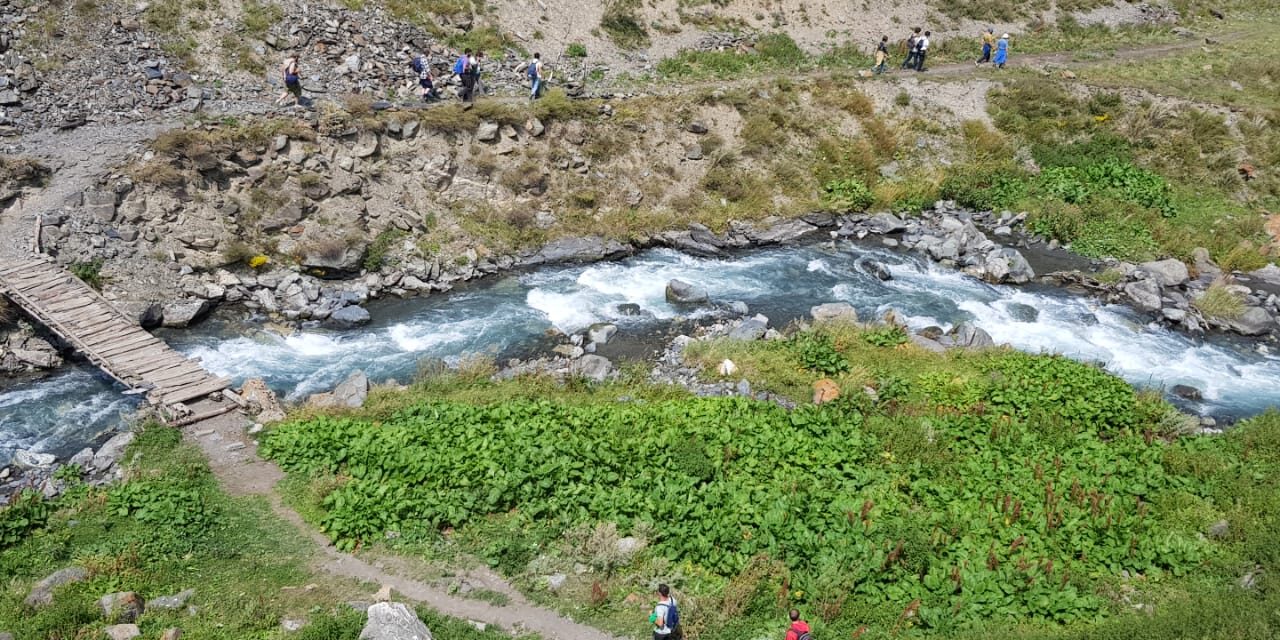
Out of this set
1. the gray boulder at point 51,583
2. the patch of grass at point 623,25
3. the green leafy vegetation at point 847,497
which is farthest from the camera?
the patch of grass at point 623,25

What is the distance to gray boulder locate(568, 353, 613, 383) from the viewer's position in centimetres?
2255

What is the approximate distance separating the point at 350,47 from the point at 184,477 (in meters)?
22.4

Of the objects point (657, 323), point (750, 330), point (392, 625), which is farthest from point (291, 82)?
point (392, 625)

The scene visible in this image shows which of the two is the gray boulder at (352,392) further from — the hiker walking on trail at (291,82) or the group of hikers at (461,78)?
the group of hikers at (461,78)

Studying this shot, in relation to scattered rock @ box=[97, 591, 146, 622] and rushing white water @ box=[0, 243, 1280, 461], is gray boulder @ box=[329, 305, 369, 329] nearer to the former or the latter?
rushing white water @ box=[0, 243, 1280, 461]

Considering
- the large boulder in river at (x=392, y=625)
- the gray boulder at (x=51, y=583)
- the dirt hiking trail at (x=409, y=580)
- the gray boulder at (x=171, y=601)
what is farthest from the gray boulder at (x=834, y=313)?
the gray boulder at (x=51, y=583)

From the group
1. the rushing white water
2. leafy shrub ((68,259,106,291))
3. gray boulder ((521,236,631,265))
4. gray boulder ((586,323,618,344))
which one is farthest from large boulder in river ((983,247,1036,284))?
leafy shrub ((68,259,106,291))

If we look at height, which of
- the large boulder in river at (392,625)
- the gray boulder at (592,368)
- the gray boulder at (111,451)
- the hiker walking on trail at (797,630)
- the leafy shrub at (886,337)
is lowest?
the gray boulder at (592,368)

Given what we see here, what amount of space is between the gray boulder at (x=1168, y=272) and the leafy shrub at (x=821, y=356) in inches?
541

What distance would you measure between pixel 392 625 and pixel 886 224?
26.7m

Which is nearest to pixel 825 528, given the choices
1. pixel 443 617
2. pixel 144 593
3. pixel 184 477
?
pixel 443 617

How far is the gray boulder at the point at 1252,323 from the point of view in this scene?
86.9 feet

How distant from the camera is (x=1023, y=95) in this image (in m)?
39.6

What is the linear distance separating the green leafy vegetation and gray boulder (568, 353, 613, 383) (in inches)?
67.1
